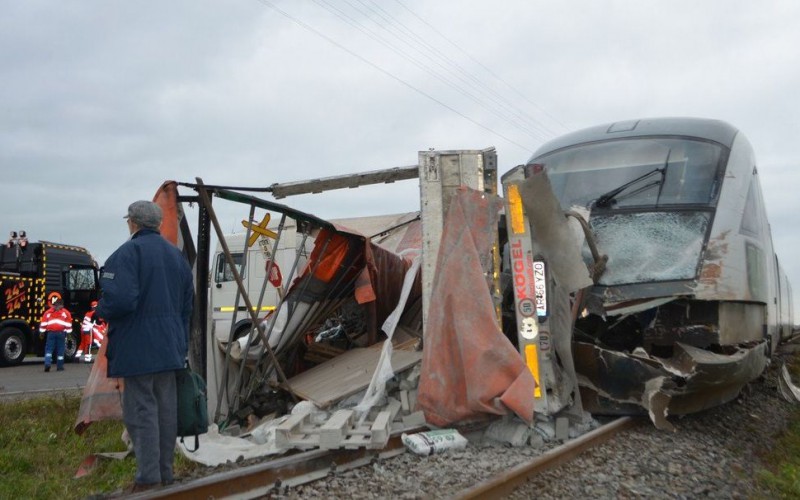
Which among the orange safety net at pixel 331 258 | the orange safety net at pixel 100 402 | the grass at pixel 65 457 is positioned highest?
the orange safety net at pixel 331 258

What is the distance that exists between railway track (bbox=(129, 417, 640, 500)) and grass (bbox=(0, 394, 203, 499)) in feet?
2.59

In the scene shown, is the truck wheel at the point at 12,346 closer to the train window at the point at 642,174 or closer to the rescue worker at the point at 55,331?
the rescue worker at the point at 55,331

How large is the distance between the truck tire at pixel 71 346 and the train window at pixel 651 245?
16.7 m

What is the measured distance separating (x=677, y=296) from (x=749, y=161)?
2562 millimetres

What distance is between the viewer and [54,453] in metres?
6.70

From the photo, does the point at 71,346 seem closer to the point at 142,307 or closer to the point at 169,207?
the point at 169,207

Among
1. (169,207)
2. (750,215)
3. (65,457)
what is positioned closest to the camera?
(169,207)

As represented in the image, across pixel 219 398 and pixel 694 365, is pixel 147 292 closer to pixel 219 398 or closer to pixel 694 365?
pixel 219 398

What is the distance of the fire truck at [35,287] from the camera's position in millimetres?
18328

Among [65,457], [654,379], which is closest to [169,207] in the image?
[65,457]

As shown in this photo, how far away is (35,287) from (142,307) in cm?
1690

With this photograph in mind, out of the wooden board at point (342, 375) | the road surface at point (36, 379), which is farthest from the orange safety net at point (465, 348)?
the road surface at point (36, 379)

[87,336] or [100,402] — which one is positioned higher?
[100,402]

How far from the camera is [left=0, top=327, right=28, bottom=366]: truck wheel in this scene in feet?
58.4
